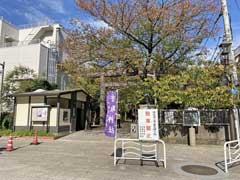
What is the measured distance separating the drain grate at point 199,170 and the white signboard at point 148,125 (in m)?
1.30

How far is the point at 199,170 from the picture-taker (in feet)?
20.2

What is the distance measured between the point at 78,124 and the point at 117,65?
26.3 feet

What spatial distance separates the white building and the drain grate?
67.0 feet

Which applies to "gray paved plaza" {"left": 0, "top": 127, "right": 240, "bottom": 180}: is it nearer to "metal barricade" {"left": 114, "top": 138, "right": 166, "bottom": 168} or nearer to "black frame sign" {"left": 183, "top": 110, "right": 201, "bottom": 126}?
"metal barricade" {"left": 114, "top": 138, "right": 166, "bottom": 168}

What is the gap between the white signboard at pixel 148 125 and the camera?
6.62 metres

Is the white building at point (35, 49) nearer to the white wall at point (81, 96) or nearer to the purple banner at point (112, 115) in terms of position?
the white wall at point (81, 96)

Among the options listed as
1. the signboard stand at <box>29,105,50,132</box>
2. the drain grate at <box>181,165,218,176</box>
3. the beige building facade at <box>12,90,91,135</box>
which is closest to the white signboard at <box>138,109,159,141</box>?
the drain grate at <box>181,165,218,176</box>

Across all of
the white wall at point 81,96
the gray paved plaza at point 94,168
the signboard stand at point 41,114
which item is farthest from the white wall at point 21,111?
the gray paved plaza at point 94,168

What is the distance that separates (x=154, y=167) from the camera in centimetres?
635

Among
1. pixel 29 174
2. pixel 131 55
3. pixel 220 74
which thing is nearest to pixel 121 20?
pixel 131 55

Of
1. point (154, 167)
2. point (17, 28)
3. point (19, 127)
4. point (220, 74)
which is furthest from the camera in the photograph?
point (17, 28)

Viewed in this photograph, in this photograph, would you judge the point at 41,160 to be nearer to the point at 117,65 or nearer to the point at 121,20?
the point at 117,65

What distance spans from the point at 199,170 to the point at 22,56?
26.0m

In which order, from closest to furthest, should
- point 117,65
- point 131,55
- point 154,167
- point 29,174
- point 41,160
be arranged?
point 29,174, point 154,167, point 41,160, point 131,55, point 117,65
